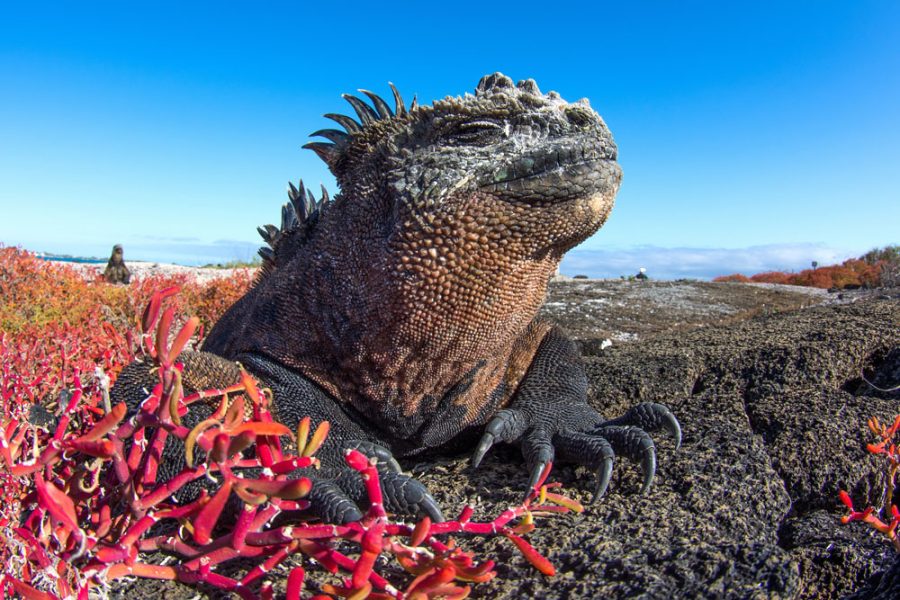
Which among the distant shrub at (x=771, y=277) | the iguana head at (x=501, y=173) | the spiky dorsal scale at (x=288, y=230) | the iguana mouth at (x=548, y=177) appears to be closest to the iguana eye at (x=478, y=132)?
the iguana head at (x=501, y=173)

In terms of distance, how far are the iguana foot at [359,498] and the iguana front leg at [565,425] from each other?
A: 17.1 inches

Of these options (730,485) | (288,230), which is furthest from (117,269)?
(730,485)

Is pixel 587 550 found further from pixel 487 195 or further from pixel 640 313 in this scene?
pixel 640 313

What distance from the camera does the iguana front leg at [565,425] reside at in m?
1.91

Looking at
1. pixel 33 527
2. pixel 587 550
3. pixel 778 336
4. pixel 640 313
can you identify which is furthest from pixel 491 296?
pixel 640 313

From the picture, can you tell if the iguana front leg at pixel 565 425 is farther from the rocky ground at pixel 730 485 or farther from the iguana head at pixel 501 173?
the iguana head at pixel 501 173

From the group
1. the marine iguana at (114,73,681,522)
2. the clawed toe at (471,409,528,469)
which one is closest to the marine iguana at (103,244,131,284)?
the marine iguana at (114,73,681,522)

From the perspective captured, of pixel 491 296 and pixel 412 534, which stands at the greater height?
pixel 491 296

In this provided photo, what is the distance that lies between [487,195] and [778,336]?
9.23 feet

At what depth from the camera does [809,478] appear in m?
1.99

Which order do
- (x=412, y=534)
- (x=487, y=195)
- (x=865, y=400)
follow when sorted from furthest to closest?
(x=865, y=400) → (x=487, y=195) → (x=412, y=534)

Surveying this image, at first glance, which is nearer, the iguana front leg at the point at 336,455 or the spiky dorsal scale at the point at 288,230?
the iguana front leg at the point at 336,455

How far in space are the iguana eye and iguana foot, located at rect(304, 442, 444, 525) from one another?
104 cm

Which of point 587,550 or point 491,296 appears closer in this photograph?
point 587,550
